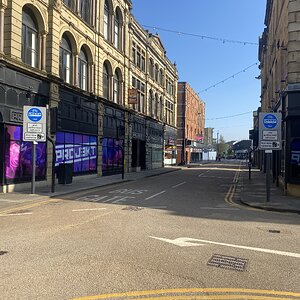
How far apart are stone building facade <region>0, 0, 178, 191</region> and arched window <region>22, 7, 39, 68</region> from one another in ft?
0.17

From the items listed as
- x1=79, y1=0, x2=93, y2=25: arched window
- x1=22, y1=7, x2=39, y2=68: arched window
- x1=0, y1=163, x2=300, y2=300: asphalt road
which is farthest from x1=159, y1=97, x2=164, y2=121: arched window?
x1=0, y1=163, x2=300, y2=300: asphalt road

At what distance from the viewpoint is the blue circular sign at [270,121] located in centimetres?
1488

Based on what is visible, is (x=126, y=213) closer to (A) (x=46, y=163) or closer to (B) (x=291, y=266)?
(B) (x=291, y=266)

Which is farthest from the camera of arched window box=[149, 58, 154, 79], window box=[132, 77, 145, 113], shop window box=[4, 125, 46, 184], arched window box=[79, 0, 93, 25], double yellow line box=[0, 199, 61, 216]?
arched window box=[149, 58, 154, 79]

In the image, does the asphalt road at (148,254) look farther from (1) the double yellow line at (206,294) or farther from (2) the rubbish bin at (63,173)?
(2) the rubbish bin at (63,173)

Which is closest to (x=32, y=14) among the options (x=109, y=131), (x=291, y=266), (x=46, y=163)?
(x=46, y=163)

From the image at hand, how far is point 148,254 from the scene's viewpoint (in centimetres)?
682

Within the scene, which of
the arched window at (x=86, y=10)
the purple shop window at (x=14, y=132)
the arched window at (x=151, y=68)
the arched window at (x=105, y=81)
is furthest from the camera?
the arched window at (x=151, y=68)

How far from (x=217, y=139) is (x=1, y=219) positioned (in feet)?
505

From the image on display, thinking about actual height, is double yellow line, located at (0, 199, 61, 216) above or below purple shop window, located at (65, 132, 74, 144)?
below

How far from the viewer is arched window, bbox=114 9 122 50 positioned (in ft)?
107

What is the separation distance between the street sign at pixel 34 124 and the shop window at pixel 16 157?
1.81 metres

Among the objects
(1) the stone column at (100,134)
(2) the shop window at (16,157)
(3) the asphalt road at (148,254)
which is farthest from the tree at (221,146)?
(3) the asphalt road at (148,254)

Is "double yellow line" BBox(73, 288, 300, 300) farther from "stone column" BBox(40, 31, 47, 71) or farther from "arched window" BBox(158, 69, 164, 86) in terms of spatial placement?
"arched window" BBox(158, 69, 164, 86)
